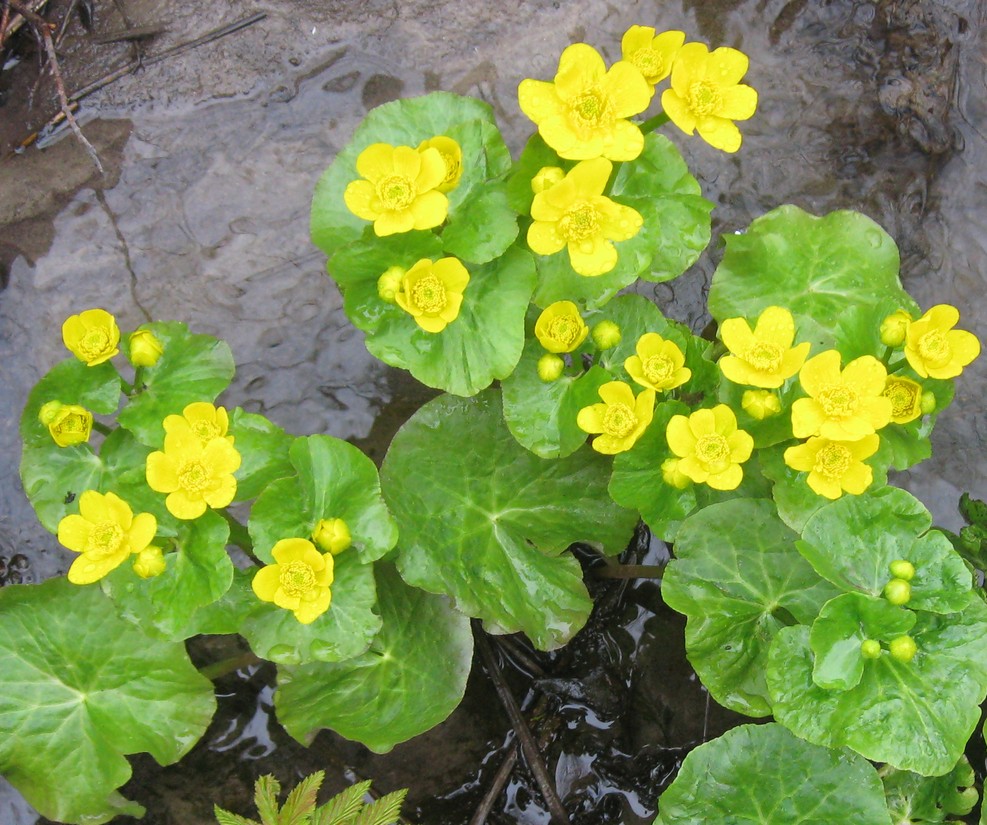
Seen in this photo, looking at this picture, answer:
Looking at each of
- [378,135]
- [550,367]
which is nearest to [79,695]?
[550,367]

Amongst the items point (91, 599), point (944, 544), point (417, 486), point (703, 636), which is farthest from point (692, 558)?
point (91, 599)

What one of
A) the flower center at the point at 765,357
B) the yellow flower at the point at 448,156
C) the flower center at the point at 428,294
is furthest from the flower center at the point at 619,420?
the yellow flower at the point at 448,156

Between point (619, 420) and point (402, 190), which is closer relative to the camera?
point (402, 190)

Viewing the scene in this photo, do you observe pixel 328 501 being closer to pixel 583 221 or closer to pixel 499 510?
pixel 499 510

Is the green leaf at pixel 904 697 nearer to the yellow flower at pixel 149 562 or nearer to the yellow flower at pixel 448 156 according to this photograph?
the yellow flower at pixel 448 156

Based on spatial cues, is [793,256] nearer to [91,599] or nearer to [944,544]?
[944,544]

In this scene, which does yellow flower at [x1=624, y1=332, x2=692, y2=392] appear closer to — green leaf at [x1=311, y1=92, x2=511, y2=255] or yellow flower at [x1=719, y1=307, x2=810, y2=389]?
yellow flower at [x1=719, y1=307, x2=810, y2=389]

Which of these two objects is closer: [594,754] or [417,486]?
[417,486]
